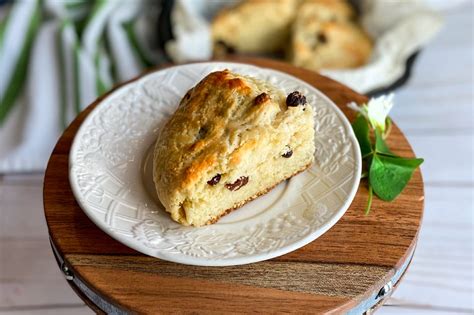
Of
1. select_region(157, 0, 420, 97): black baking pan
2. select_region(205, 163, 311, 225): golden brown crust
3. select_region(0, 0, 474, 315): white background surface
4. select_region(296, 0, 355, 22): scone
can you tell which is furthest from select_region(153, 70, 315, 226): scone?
select_region(296, 0, 355, 22): scone

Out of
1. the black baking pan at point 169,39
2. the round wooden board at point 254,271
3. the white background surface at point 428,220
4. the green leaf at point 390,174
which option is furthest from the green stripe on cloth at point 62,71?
the green leaf at point 390,174

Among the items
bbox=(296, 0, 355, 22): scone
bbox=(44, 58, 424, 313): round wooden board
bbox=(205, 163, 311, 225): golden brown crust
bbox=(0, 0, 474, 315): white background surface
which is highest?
bbox=(296, 0, 355, 22): scone

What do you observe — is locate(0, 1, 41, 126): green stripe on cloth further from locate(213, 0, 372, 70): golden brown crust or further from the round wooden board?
the round wooden board

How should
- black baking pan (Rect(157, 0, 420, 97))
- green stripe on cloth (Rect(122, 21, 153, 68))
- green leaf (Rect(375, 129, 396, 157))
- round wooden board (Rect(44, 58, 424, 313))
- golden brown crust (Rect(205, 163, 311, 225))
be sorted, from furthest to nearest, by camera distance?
green stripe on cloth (Rect(122, 21, 153, 68)) → black baking pan (Rect(157, 0, 420, 97)) → green leaf (Rect(375, 129, 396, 157)) → golden brown crust (Rect(205, 163, 311, 225)) → round wooden board (Rect(44, 58, 424, 313))

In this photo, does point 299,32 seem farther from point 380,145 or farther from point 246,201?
point 246,201

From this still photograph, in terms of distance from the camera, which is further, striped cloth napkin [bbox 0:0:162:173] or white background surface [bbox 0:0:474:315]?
striped cloth napkin [bbox 0:0:162:173]

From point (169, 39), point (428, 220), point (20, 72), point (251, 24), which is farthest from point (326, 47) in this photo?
point (20, 72)

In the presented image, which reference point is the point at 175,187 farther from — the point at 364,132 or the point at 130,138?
the point at 364,132
